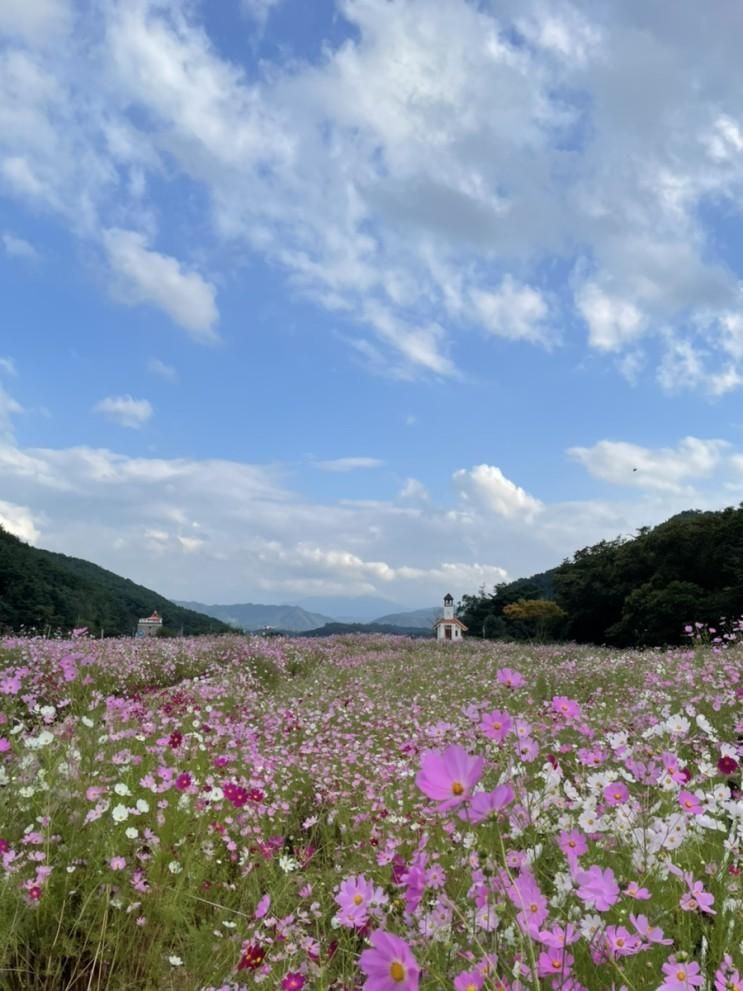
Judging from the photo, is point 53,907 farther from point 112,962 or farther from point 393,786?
point 393,786

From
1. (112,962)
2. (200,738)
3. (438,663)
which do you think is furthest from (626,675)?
(112,962)

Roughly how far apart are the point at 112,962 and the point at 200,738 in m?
1.83

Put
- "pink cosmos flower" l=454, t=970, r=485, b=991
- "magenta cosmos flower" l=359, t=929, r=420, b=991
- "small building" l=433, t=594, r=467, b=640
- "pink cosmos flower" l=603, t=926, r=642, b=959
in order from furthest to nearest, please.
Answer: "small building" l=433, t=594, r=467, b=640 < "pink cosmos flower" l=603, t=926, r=642, b=959 < "pink cosmos flower" l=454, t=970, r=485, b=991 < "magenta cosmos flower" l=359, t=929, r=420, b=991

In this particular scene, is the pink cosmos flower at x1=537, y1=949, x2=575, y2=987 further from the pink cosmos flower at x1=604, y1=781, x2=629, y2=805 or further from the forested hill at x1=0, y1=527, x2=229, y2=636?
the forested hill at x1=0, y1=527, x2=229, y2=636

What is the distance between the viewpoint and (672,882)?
1975mm

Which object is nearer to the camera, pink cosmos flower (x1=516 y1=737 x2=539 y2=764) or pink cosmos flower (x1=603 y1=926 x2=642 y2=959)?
pink cosmos flower (x1=603 y1=926 x2=642 y2=959)

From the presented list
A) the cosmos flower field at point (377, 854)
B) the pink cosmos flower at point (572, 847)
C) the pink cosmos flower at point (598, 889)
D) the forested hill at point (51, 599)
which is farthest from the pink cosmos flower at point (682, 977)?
the forested hill at point (51, 599)

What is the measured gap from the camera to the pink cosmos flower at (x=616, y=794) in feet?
6.53

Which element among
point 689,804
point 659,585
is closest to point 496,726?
point 689,804

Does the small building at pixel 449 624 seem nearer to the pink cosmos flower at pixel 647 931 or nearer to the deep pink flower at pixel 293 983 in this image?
the deep pink flower at pixel 293 983

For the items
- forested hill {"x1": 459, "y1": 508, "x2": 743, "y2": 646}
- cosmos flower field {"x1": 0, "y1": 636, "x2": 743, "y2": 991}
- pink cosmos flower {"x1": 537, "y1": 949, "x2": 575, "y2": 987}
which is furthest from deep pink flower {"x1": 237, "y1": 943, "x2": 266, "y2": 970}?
forested hill {"x1": 459, "y1": 508, "x2": 743, "y2": 646}

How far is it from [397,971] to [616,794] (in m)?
1.23

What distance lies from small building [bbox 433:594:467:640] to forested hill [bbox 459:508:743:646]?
29.3 feet

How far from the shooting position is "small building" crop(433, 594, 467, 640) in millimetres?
46919
